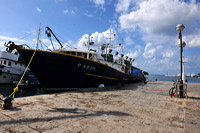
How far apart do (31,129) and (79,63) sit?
794cm

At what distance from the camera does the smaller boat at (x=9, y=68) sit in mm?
23255

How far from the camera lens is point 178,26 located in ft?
26.1

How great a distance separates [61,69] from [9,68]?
21194 millimetres

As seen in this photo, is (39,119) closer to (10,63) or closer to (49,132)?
(49,132)

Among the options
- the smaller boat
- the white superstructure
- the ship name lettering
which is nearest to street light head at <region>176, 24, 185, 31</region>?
the ship name lettering

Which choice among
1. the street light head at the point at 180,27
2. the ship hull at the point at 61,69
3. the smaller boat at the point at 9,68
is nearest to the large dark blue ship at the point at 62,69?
the ship hull at the point at 61,69

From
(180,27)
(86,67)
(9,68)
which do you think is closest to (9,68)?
(9,68)

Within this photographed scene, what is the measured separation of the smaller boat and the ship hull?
1813 centimetres

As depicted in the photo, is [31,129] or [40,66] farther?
[40,66]

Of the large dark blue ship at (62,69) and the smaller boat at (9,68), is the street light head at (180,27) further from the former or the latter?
the smaller boat at (9,68)

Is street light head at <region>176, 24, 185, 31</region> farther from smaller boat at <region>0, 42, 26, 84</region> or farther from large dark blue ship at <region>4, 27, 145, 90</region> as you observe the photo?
smaller boat at <region>0, 42, 26, 84</region>

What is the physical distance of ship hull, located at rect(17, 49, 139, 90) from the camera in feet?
31.4

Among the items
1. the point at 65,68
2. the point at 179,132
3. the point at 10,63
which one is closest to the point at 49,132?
the point at 179,132

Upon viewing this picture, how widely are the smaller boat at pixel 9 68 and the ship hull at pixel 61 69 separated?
18130 millimetres
